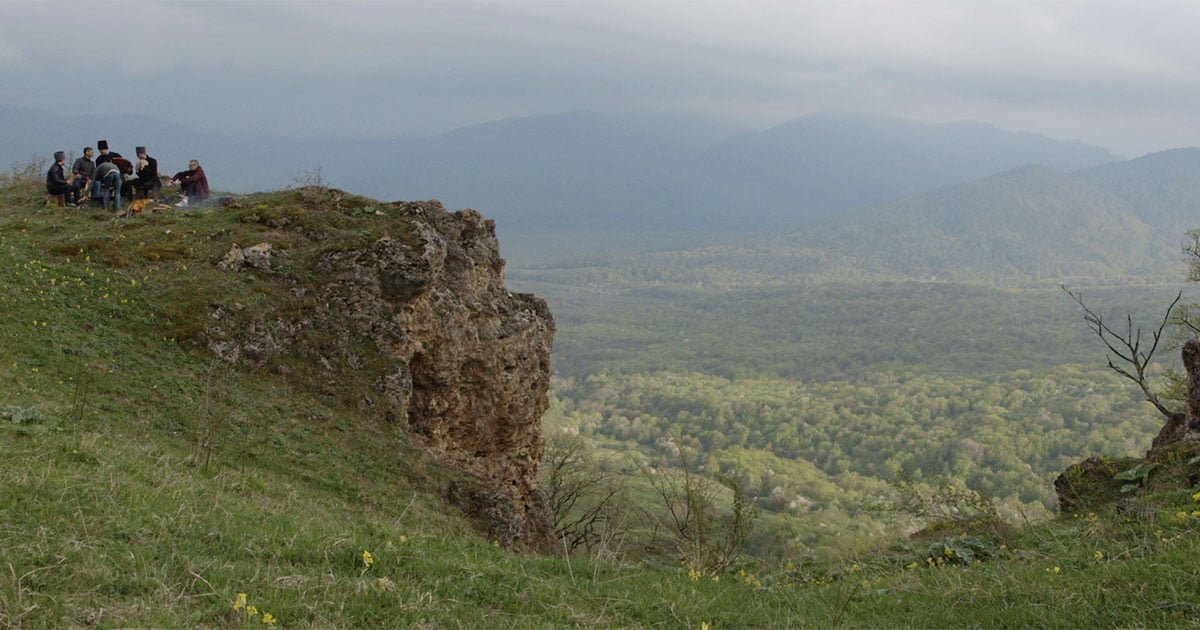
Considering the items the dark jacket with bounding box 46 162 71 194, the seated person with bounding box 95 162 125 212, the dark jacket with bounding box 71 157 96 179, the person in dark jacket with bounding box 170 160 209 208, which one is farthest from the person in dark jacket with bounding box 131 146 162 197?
the dark jacket with bounding box 46 162 71 194

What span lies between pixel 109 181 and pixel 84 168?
2189mm

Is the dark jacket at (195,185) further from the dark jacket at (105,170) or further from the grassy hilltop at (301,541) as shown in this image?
the grassy hilltop at (301,541)

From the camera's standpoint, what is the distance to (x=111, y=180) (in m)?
22.0

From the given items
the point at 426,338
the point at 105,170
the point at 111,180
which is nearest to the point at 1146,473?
the point at 426,338

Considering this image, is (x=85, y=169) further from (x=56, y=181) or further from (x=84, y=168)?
(x=56, y=181)

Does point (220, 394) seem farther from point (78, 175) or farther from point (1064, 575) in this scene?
point (78, 175)

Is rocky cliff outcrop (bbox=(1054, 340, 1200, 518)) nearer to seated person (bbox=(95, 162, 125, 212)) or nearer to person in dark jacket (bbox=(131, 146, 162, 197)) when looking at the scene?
seated person (bbox=(95, 162, 125, 212))

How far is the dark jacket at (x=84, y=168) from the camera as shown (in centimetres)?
2312

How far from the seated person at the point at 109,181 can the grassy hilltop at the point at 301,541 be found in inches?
284

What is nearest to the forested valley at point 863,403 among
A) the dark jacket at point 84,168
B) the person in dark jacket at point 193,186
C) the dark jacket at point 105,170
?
the person in dark jacket at point 193,186

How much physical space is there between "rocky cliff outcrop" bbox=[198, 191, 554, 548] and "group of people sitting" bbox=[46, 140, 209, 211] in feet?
11.7

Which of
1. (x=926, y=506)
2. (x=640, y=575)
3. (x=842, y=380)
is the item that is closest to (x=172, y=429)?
(x=640, y=575)

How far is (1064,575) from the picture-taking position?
7215mm

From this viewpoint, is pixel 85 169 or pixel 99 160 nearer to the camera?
pixel 99 160
